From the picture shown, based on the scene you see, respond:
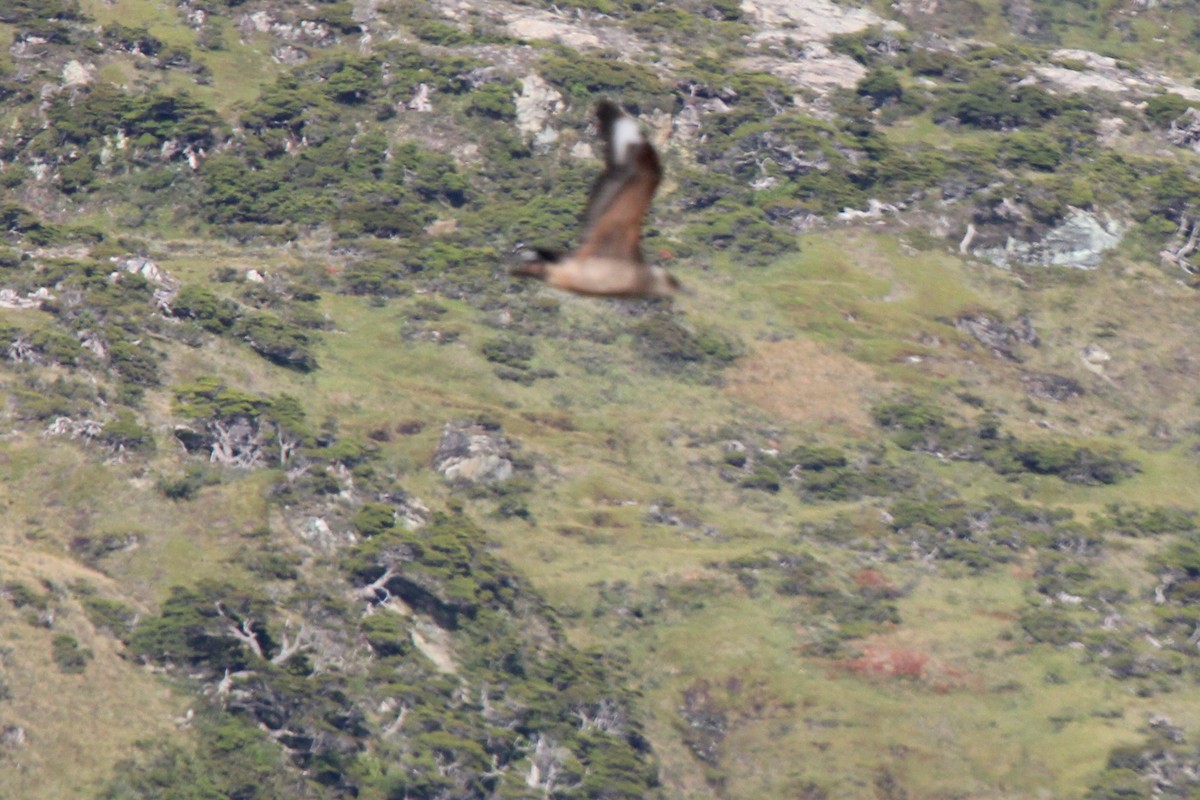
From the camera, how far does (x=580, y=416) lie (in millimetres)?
122438

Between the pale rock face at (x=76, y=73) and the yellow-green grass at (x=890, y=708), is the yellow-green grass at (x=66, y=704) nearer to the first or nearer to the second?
the yellow-green grass at (x=890, y=708)

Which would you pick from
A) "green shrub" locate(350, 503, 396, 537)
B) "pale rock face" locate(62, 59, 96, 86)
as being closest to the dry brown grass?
→ "green shrub" locate(350, 503, 396, 537)

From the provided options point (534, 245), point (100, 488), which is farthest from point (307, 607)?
point (534, 245)

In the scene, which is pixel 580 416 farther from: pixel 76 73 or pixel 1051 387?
pixel 76 73

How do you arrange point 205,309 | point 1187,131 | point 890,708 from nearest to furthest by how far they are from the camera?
point 890,708, point 205,309, point 1187,131

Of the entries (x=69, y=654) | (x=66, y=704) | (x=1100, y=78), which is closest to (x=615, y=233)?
(x=66, y=704)

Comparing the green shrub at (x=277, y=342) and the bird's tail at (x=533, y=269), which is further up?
the bird's tail at (x=533, y=269)

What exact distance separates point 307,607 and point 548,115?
227 feet

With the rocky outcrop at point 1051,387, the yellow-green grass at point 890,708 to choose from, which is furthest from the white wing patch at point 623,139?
the rocky outcrop at point 1051,387

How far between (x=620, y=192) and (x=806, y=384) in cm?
11074

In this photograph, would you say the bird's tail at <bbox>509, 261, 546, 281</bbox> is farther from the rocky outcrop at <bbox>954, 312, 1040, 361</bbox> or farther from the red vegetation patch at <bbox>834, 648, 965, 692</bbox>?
the rocky outcrop at <bbox>954, 312, 1040, 361</bbox>

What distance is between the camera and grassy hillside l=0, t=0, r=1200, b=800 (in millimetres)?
89875

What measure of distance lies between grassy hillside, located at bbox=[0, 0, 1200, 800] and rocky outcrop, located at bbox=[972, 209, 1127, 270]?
594 millimetres

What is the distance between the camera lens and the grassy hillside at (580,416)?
3538 inches
